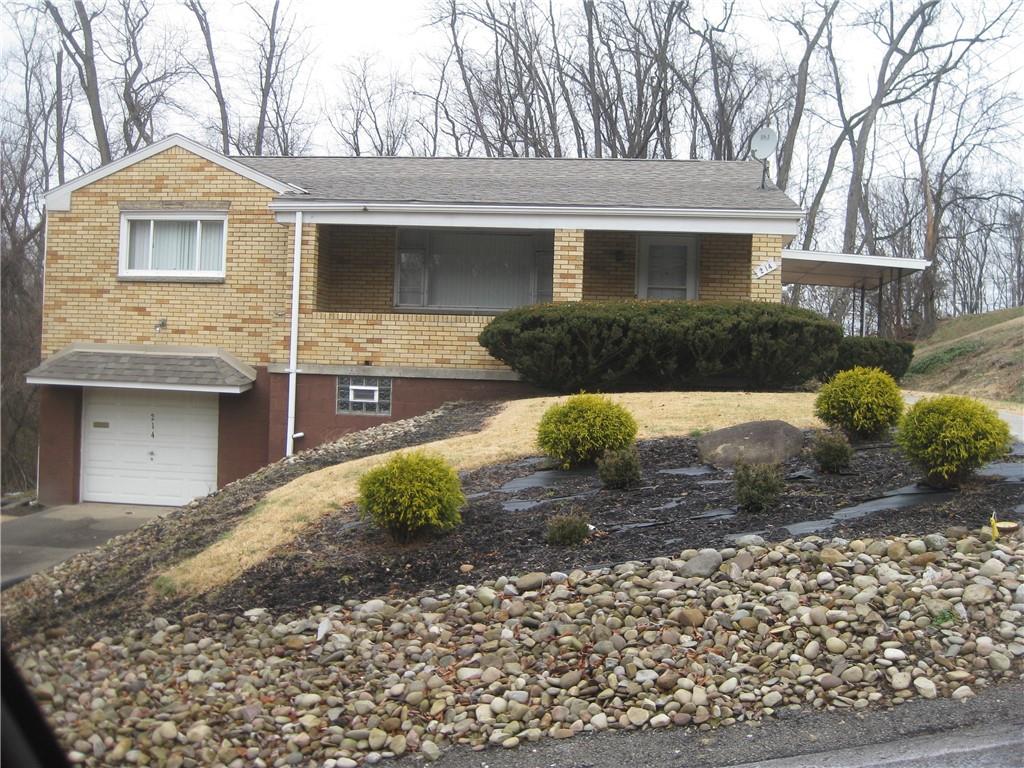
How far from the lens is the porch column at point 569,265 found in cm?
1445

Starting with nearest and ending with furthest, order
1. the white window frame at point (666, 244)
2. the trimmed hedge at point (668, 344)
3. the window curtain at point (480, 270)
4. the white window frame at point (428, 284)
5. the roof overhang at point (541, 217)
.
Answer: the trimmed hedge at point (668, 344) → the roof overhang at point (541, 217) → the white window frame at point (666, 244) → the white window frame at point (428, 284) → the window curtain at point (480, 270)

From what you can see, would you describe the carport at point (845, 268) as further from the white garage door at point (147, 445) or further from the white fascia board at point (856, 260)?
the white garage door at point (147, 445)

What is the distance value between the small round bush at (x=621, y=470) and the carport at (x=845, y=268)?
10.2m

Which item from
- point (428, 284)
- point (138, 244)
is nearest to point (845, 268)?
point (428, 284)

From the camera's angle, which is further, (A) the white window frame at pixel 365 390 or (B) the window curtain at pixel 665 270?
(B) the window curtain at pixel 665 270

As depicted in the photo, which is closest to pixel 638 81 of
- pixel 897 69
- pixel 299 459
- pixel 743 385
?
pixel 897 69

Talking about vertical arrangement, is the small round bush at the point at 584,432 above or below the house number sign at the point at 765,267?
below

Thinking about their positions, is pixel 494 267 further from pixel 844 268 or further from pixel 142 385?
pixel 844 268

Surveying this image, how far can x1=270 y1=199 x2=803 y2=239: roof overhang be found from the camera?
14117mm

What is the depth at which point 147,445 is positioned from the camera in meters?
15.1

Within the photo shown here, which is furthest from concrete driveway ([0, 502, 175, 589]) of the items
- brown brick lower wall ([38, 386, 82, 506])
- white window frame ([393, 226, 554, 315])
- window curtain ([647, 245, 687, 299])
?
window curtain ([647, 245, 687, 299])

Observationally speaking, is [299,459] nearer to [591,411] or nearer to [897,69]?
[591,411]

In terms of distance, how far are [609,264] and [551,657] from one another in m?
12.0

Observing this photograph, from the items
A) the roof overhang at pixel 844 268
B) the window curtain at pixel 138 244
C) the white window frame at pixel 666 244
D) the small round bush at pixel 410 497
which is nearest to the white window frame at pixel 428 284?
the white window frame at pixel 666 244
